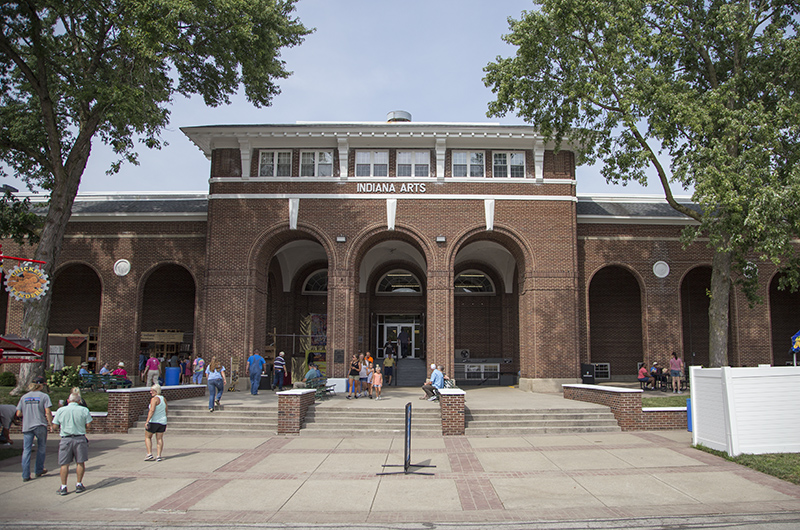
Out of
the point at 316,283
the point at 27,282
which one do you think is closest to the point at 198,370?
the point at 27,282

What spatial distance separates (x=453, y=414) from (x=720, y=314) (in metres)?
9.74

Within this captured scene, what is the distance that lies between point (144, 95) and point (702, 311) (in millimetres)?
24360

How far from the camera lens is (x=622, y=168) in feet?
56.4

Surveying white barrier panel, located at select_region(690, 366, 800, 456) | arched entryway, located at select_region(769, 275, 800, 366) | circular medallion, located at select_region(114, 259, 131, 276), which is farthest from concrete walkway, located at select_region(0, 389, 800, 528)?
arched entryway, located at select_region(769, 275, 800, 366)

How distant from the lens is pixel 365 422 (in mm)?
14852

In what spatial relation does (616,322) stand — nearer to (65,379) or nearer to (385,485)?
(385,485)

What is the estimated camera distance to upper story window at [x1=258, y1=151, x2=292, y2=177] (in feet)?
72.3

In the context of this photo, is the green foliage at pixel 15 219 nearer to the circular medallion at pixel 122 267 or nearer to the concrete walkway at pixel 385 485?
the circular medallion at pixel 122 267

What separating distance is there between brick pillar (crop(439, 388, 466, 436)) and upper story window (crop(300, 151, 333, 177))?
442 inches

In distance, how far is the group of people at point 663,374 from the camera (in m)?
19.7

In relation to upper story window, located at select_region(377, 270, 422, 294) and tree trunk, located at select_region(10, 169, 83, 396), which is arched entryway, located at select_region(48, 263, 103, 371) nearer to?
tree trunk, located at select_region(10, 169, 83, 396)

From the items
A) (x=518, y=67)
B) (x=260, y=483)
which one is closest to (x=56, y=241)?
(x=260, y=483)

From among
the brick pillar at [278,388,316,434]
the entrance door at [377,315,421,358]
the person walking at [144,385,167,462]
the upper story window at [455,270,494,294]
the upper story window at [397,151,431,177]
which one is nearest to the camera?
the person walking at [144,385,167,462]

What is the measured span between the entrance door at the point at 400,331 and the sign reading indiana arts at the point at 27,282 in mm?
15579
